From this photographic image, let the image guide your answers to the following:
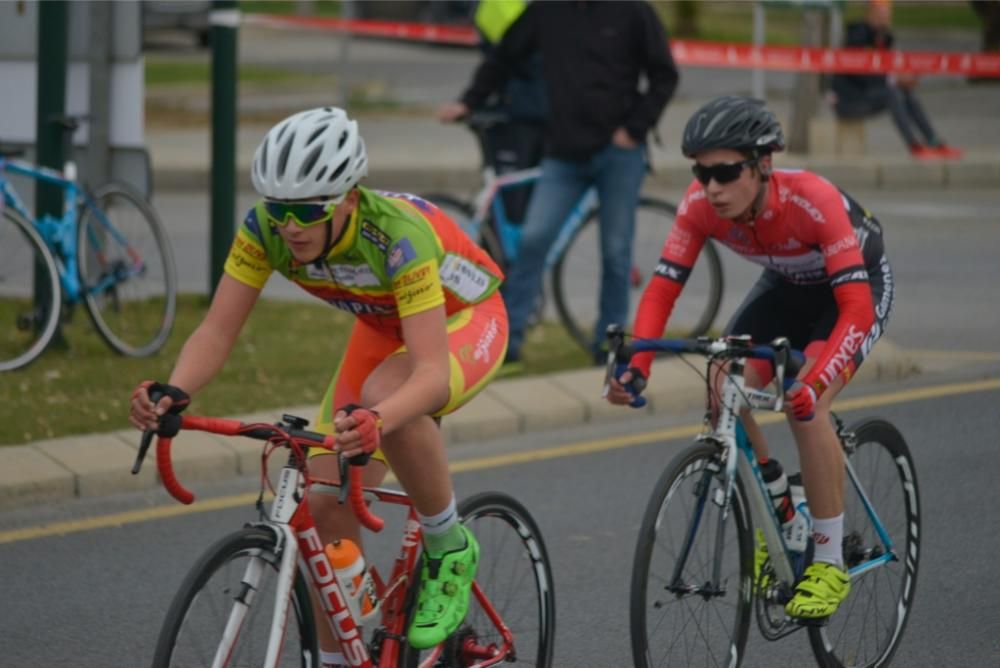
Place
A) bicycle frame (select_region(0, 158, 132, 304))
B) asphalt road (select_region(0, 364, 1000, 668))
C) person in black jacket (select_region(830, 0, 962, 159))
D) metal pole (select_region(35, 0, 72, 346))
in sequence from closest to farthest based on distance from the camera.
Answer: asphalt road (select_region(0, 364, 1000, 668)) → bicycle frame (select_region(0, 158, 132, 304)) → metal pole (select_region(35, 0, 72, 346)) → person in black jacket (select_region(830, 0, 962, 159))

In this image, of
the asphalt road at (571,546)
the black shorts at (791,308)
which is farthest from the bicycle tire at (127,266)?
the black shorts at (791,308)

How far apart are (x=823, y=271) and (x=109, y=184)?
17.6 ft

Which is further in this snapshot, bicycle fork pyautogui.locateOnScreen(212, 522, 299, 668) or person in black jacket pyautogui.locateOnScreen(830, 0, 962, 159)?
person in black jacket pyautogui.locateOnScreen(830, 0, 962, 159)

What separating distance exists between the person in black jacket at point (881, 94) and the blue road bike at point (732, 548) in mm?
13248

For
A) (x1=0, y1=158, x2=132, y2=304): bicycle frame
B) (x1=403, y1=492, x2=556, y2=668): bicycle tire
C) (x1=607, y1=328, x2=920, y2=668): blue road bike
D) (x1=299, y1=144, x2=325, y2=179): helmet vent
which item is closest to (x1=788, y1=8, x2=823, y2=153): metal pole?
(x1=0, y1=158, x2=132, y2=304): bicycle frame

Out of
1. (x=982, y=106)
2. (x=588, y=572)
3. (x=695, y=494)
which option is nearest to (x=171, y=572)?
(x=588, y=572)

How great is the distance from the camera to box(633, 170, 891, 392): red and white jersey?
209 inches

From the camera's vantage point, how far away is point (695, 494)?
16.4 ft

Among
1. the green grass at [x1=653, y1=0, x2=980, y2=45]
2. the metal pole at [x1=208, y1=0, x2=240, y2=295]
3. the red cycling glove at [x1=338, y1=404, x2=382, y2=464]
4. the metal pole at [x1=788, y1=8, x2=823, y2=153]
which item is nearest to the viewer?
the red cycling glove at [x1=338, y1=404, x2=382, y2=464]

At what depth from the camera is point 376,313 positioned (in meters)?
4.86

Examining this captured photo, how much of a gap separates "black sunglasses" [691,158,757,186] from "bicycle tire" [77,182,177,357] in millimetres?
5109

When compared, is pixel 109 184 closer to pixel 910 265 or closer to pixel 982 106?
pixel 910 265

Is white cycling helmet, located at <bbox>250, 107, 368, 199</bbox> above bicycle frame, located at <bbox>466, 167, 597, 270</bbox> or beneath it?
above

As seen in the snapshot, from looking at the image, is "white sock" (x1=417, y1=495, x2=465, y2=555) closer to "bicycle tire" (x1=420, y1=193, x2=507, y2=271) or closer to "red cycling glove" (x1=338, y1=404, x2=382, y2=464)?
"red cycling glove" (x1=338, y1=404, x2=382, y2=464)
